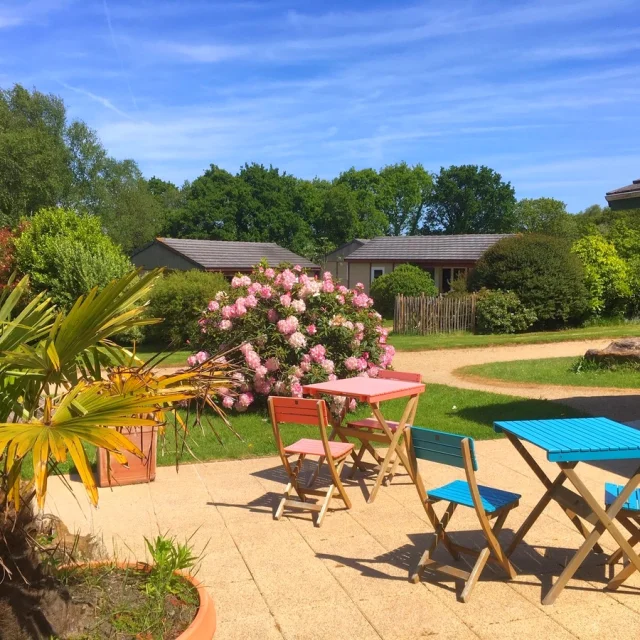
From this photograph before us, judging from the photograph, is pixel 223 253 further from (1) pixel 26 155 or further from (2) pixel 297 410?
(2) pixel 297 410

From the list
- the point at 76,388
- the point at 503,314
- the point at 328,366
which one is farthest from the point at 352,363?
the point at 503,314

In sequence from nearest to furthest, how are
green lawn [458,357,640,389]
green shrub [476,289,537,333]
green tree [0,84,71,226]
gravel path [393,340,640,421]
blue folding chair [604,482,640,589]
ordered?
blue folding chair [604,482,640,589]
gravel path [393,340,640,421]
green lawn [458,357,640,389]
green shrub [476,289,537,333]
green tree [0,84,71,226]

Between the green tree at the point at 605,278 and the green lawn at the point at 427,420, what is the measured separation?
50.6 feet

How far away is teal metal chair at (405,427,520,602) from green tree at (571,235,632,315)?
2271 cm

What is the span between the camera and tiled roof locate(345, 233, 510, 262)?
117ft

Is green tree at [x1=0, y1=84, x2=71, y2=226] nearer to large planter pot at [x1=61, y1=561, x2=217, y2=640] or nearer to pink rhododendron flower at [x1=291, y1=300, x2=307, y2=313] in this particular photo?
pink rhododendron flower at [x1=291, y1=300, x2=307, y2=313]

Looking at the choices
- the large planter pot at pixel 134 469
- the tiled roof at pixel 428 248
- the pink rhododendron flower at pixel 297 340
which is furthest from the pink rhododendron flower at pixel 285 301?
the tiled roof at pixel 428 248

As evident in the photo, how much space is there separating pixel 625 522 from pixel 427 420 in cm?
525

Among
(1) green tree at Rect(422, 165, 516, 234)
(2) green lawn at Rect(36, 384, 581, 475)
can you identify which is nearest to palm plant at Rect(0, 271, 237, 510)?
(2) green lawn at Rect(36, 384, 581, 475)

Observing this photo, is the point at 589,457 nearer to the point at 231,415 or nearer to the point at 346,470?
the point at 346,470

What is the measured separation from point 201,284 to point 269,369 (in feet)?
37.6

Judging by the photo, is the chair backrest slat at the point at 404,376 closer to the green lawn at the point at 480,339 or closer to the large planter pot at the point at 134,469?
the large planter pot at the point at 134,469

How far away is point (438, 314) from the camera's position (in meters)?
24.2

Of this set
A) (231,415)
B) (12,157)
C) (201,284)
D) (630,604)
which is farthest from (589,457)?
(12,157)
